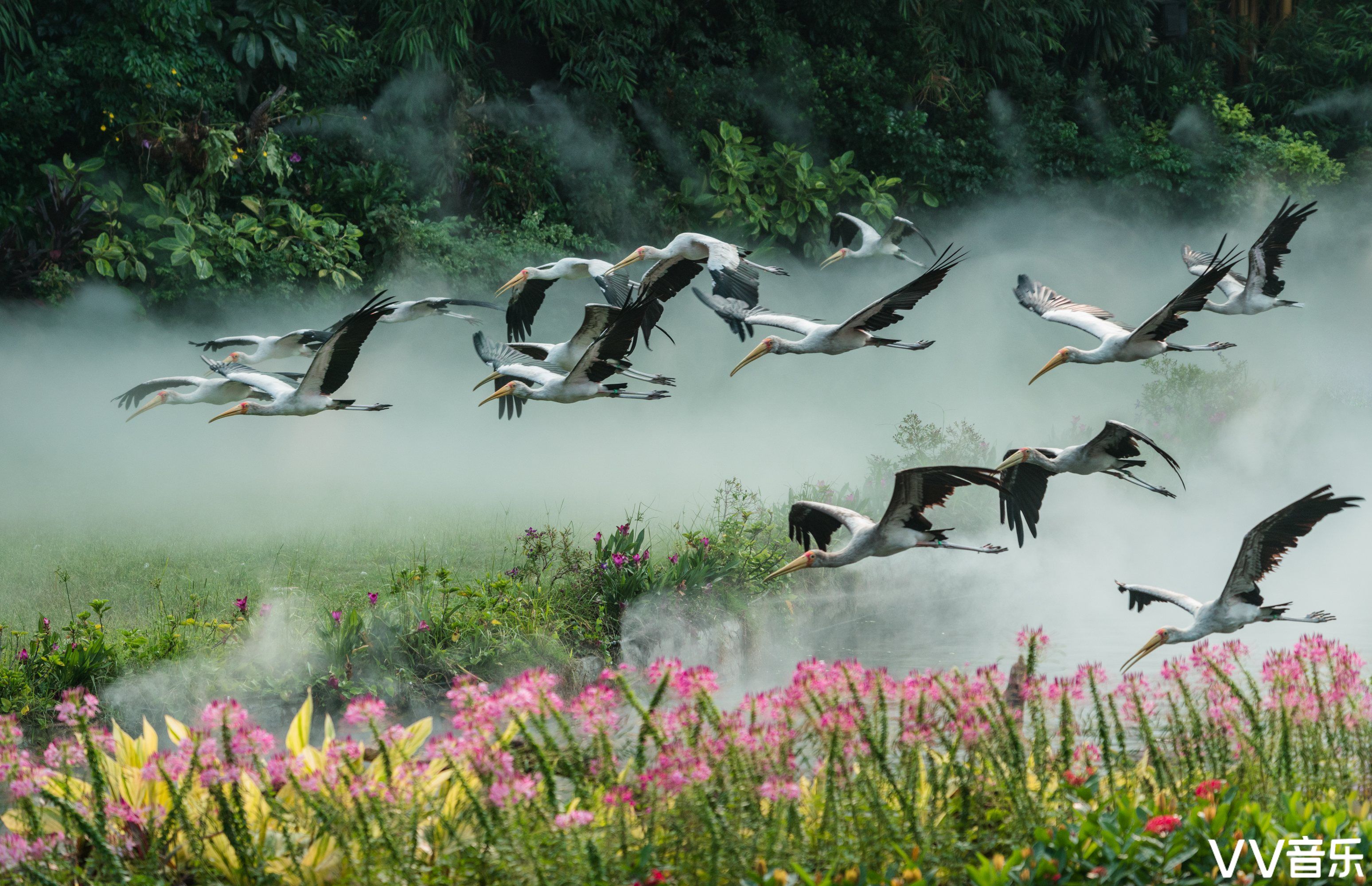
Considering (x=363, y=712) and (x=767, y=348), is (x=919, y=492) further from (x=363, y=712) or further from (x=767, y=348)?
(x=363, y=712)

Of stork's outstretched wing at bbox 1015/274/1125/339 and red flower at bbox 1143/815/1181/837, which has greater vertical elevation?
stork's outstretched wing at bbox 1015/274/1125/339

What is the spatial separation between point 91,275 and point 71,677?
5.59 metres

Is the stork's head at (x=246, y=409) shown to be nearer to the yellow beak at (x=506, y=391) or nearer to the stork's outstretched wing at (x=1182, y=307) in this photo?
the yellow beak at (x=506, y=391)

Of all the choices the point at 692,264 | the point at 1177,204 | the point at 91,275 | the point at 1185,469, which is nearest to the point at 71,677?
the point at 692,264

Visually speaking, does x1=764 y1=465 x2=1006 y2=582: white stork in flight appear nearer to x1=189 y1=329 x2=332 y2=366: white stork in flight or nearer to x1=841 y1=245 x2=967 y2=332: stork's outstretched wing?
x1=841 y1=245 x2=967 y2=332: stork's outstretched wing

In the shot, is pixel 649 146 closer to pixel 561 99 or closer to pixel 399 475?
pixel 561 99

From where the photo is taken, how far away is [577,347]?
475 centimetres

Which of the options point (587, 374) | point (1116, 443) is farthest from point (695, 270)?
point (1116, 443)

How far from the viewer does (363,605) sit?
6723 mm

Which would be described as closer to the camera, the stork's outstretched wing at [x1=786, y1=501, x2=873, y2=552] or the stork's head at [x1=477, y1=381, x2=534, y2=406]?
the stork's outstretched wing at [x1=786, y1=501, x2=873, y2=552]

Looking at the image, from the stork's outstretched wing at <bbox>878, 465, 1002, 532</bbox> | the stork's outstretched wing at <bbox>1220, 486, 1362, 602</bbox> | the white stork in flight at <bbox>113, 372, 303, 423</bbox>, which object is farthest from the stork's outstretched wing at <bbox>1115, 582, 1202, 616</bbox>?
the white stork in flight at <bbox>113, 372, 303, 423</bbox>

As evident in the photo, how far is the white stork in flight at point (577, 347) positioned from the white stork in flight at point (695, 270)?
0.19 metres

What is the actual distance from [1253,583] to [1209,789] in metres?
0.89

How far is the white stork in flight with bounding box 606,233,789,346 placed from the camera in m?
4.43
